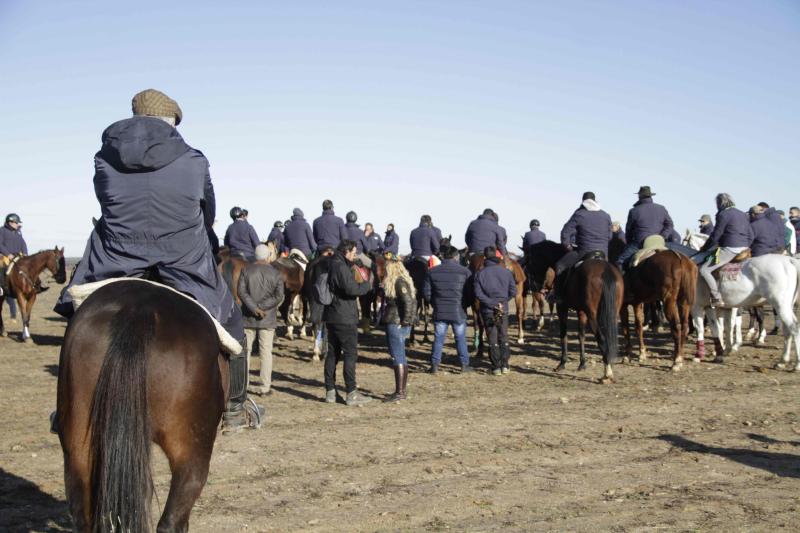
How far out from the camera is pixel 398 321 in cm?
1125

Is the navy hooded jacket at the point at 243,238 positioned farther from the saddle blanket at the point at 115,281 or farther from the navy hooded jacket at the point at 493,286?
the saddle blanket at the point at 115,281

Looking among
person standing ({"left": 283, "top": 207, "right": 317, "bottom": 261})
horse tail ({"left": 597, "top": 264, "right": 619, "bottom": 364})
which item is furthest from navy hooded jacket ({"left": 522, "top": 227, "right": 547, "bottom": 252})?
horse tail ({"left": 597, "top": 264, "right": 619, "bottom": 364})

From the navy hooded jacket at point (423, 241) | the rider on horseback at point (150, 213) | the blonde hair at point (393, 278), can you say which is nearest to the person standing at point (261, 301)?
the blonde hair at point (393, 278)

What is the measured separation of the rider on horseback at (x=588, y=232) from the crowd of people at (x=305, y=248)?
19 mm

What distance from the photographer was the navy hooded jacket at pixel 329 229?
18.4 meters

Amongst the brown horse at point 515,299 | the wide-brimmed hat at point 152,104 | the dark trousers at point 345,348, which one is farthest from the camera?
Answer: the brown horse at point 515,299

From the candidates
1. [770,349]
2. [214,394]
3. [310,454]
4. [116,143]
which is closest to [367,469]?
[310,454]

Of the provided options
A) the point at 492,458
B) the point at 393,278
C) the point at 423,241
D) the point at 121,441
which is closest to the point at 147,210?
the point at 121,441

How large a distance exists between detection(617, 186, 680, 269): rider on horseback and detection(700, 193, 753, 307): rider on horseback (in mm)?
971

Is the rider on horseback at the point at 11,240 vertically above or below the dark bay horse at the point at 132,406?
above

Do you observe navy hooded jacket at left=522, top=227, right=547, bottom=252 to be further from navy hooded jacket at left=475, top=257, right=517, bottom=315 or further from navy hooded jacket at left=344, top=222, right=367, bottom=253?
navy hooded jacket at left=475, top=257, right=517, bottom=315

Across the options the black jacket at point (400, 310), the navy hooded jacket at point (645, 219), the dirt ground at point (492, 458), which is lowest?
the dirt ground at point (492, 458)

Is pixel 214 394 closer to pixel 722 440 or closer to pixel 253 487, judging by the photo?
pixel 253 487

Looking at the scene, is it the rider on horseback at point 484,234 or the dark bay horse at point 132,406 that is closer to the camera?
the dark bay horse at point 132,406
